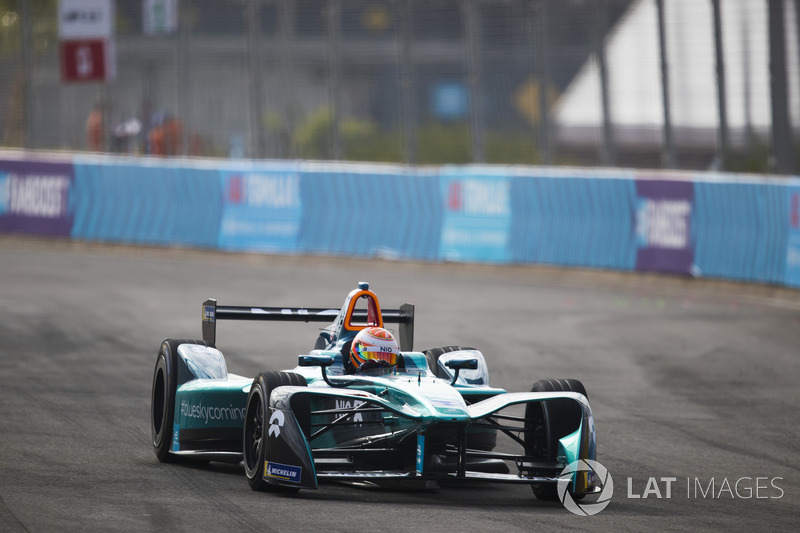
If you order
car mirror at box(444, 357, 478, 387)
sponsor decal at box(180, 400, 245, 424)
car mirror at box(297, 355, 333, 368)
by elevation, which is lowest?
sponsor decal at box(180, 400, 245, 424)

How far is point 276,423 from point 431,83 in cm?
1899

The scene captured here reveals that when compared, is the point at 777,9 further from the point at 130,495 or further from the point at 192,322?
the point at 130,495

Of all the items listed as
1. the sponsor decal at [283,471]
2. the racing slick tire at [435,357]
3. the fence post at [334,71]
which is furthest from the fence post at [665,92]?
the sponsor decal at [283,471]

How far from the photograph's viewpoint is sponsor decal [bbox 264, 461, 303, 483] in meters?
A: 8.06

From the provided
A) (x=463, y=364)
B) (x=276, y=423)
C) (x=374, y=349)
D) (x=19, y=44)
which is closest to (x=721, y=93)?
(x=463, y=364)

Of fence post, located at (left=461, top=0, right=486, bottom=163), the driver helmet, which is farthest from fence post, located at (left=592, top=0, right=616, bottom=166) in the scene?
the driver helmet

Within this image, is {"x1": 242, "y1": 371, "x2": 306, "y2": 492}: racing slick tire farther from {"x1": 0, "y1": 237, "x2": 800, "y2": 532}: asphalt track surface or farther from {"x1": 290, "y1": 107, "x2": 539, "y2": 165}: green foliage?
{"x1": 290, "y1": 107, "x2": 539, "y2": 165}: green foliage

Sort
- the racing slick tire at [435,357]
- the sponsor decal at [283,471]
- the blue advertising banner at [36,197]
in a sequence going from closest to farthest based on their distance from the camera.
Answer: the sponsor decal at [283,471] → the racing slick tire at [435,357] → the blue advertising banner at [36,197]

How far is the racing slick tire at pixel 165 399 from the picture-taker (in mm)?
9594

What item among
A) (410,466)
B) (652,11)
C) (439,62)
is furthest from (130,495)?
(439,62)

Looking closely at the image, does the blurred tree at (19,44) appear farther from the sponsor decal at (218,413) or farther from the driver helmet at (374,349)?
the driver helmet at (374,349)

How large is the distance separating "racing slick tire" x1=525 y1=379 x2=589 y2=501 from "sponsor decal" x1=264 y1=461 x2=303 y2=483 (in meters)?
1.43

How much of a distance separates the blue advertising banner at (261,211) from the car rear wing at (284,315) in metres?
15.6

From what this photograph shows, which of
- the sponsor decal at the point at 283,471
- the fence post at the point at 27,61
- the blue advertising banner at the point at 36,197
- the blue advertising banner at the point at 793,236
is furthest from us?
the fence post at the point at 27,61
